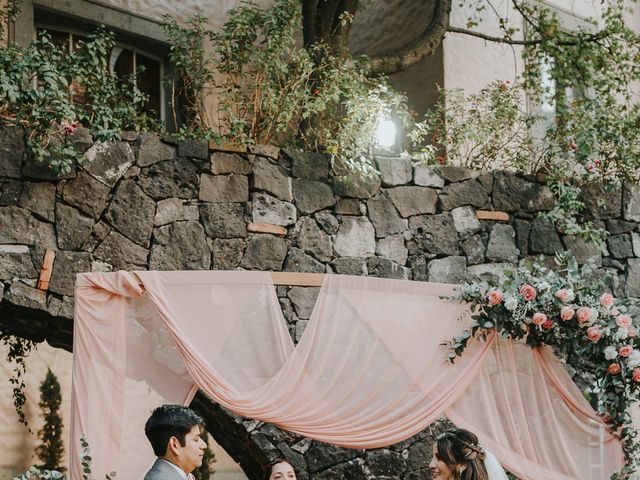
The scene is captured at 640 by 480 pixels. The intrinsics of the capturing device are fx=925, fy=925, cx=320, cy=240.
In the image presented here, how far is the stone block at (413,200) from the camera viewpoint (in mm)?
6809

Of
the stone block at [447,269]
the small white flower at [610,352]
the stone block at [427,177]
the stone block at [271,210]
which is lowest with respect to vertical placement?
the small white flower at [610,352]

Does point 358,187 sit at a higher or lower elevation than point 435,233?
higher

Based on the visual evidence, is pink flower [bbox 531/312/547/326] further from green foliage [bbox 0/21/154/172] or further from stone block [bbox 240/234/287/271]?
green foliage [bbox 0/21/154/172]

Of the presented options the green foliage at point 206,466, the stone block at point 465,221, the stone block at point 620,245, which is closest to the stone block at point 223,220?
the stone block at point 465,221

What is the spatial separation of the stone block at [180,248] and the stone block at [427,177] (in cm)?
174

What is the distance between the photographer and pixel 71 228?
5844mm

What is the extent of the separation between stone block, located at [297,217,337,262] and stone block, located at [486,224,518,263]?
1310mm

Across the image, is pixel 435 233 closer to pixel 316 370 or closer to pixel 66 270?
pixel 316 370

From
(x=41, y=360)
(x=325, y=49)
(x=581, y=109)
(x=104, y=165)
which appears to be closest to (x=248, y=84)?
(x=325, y=49)

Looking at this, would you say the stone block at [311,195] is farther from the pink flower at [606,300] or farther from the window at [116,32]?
the pink flower at [606,300]

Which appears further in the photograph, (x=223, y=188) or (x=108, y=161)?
(x=223, y=188)

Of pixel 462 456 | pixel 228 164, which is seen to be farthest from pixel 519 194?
pixel 462 456

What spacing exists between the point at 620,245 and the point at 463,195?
4.81 ft

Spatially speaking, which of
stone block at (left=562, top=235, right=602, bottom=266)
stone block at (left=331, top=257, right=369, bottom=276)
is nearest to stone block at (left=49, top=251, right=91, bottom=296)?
stone block at (left=331, top=257, right=369, bottom=276)
